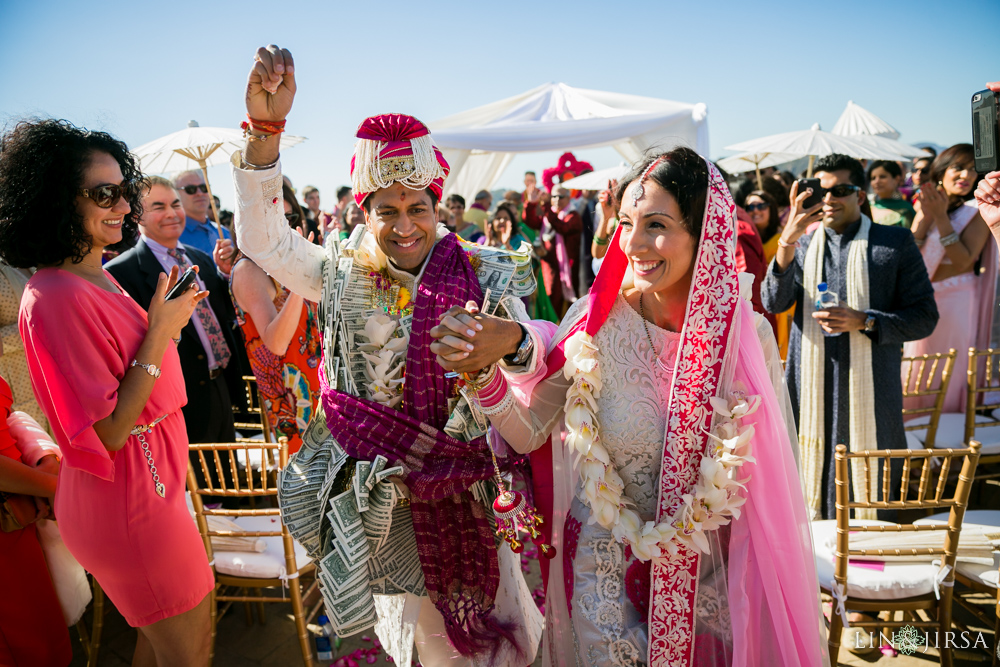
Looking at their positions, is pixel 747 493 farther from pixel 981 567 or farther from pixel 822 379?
pixel 822 379

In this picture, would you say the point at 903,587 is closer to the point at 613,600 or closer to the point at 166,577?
the point at 613,600

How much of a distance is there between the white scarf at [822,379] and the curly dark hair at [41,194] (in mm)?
3081

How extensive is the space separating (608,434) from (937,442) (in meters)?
2.97

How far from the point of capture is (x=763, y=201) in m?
5.02

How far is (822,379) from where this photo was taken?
9.95ft

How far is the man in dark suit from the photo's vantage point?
11.1 feet

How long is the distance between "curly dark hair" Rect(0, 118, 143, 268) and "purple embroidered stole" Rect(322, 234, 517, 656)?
2.78 feet

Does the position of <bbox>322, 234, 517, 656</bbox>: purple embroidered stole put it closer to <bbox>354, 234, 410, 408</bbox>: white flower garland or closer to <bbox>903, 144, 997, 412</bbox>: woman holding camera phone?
<bbox>354, 234, 410, 408</bbox>: white flower garland

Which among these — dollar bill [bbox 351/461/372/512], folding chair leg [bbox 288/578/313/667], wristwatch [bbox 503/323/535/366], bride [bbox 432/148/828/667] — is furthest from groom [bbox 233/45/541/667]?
folding chair leg [bbox 288/578/313/667]

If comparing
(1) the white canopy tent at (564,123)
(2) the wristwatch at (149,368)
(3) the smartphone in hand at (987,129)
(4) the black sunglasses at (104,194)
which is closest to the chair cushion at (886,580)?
(3) the smartphone in hand at (987,129)

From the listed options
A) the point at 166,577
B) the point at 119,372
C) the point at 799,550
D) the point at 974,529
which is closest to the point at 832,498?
the point at 974,529

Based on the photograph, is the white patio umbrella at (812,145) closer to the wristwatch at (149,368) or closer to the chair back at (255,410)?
the chair back at (255,410)

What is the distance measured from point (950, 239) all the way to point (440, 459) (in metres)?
4.28

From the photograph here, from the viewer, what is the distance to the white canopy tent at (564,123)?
7.15m
